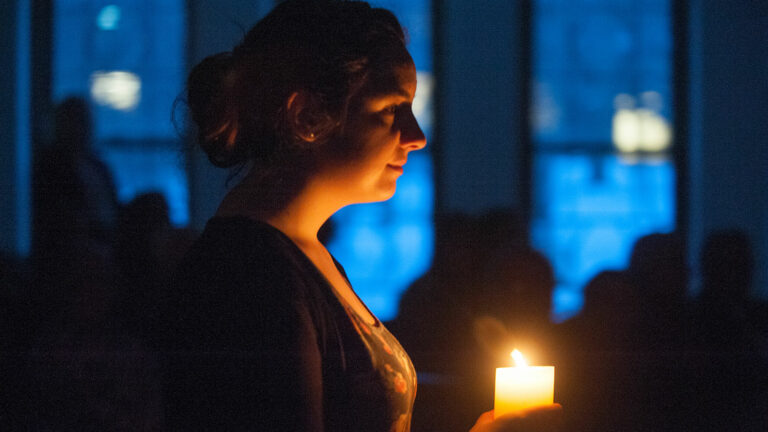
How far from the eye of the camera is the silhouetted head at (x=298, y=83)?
75cm

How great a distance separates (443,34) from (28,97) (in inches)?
100

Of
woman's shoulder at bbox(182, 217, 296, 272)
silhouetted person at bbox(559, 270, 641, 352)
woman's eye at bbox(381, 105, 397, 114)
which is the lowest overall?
silhouetted person at bbox(559, 270, 641, 352)

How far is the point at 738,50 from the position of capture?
3914 millimetres

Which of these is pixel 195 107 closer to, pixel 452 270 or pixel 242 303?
pixel 242 303

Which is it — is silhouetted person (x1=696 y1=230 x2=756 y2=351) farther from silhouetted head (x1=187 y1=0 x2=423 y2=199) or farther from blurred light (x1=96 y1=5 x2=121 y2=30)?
blurred light (x1=96 y1=5 x2=121 y2=30)

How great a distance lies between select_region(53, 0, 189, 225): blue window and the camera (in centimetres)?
392

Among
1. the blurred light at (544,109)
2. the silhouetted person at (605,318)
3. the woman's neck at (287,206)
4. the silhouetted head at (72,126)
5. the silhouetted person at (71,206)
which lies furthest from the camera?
the blurred light at (544,109)

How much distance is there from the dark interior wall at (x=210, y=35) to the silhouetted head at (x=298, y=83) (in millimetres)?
3066

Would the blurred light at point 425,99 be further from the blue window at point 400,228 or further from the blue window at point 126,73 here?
the blue window at point 126,73

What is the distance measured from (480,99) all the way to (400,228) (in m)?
0.93

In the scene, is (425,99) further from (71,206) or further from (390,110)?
(390,110)

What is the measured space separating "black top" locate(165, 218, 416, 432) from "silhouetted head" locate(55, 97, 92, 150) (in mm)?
2712

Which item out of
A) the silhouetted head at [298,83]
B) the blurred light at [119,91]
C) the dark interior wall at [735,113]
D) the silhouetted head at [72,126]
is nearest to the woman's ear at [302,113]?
the silhouetted head at [298,83]

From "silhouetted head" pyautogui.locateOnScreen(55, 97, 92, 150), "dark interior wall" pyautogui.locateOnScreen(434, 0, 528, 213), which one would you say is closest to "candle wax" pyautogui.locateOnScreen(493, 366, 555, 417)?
"silhouetted head" pyautogui.locateOnScreen(55, 97, 92, 150)
